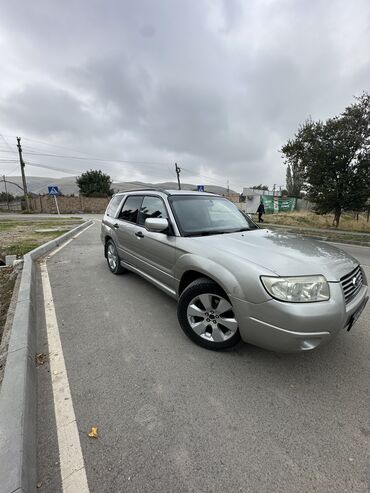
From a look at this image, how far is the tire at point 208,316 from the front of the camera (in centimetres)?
266

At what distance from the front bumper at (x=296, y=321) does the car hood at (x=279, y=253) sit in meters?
0.26

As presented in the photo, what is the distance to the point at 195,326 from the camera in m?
2.94

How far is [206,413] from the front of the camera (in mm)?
2082

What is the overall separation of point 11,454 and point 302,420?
2005 mm

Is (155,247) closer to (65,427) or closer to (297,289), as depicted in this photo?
(297,289)

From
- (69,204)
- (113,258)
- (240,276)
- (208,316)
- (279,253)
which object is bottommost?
(208,316)

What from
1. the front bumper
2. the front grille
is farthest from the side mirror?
the front grille

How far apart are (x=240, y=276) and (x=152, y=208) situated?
83.7 inches

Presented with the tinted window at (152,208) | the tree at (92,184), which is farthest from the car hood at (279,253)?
the tree at (92,184)

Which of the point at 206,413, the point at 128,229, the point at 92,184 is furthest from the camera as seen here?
the point at 92,184

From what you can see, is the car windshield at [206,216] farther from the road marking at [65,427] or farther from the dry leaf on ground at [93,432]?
the dry leaf on ground at [93,432]

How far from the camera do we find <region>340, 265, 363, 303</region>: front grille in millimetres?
2410

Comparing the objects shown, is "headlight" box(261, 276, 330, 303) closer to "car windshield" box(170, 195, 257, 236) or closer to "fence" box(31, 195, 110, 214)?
"car windshield" box(170, 195, 257, 236)

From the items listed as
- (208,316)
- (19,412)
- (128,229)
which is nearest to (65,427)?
(19,412)
